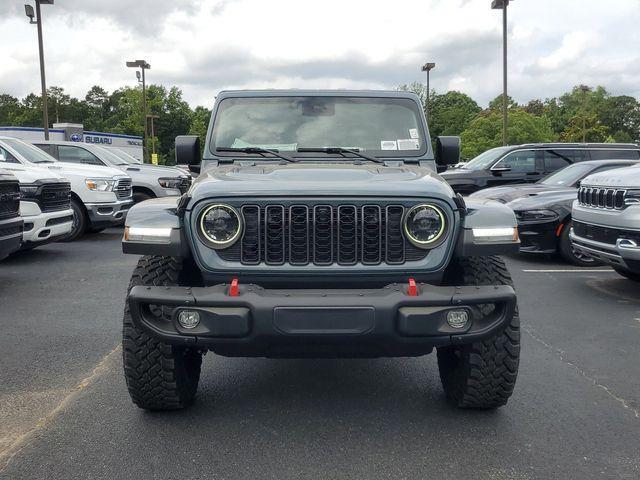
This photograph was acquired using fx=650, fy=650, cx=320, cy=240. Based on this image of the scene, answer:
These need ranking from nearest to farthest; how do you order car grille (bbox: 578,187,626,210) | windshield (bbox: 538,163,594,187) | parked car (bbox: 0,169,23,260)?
car grille (bbox: 578,187,626,210) < parked car (bbox: 0,169,23,260) < windshield (bbox: 538,163,594,187)

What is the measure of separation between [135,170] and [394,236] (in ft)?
39.0

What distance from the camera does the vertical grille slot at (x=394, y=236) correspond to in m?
3.25

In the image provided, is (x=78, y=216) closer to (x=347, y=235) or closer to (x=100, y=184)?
(x=100, y=184)

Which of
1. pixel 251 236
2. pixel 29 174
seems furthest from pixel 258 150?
pixel 29 174

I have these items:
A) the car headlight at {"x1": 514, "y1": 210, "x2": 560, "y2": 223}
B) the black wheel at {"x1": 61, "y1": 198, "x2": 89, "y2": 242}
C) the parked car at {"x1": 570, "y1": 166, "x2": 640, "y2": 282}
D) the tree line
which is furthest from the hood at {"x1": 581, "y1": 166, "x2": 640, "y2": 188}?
the tree line

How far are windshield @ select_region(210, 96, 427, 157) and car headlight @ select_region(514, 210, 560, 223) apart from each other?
15.4 feet

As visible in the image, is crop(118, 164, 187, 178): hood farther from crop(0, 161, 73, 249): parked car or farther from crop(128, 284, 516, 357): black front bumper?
crop(128, 284, 516, 357): black front bumper

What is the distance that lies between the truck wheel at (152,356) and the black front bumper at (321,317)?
Answer: 260 mm

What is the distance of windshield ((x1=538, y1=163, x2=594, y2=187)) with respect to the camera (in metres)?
9.91

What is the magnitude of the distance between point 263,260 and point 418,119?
2076 millimetres

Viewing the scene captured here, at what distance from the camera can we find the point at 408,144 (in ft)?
15.2

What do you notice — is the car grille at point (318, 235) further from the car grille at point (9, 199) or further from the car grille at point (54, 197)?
the car grille at point (54, 197)

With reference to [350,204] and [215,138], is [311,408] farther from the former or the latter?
[215,138]

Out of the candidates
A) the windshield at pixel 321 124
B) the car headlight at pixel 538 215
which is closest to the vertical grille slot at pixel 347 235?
the windshield at pixel 321 124
